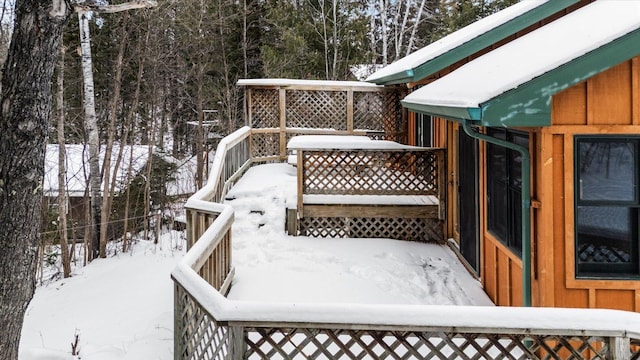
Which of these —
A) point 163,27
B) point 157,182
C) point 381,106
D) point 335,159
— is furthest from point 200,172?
point 335,159

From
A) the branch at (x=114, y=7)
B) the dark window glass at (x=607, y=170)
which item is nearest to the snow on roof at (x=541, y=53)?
the dark window glass at (x=607, y=170)

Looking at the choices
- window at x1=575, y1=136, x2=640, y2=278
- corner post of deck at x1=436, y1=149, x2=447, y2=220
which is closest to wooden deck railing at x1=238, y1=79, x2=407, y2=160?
corner post of deck at x1=436, y1=149, x2=447, y2=220

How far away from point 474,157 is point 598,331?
3868 millimetres

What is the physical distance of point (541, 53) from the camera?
4.59 metres

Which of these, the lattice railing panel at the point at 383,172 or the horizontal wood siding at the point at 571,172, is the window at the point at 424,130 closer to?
the lattice railing panel at the point at 383,172

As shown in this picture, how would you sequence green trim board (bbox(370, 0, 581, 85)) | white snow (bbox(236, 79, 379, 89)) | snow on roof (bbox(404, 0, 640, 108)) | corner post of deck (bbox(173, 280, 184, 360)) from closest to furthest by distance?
corner post of deck (bbox(173, 280, 184, 360))
snow on roof (bbox(404, 0, 640, 108))
green trim board (bbox(370, 0, 581, 85))
white snow (bbox(236, 79, 379, 89))

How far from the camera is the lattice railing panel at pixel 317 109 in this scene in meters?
14.3

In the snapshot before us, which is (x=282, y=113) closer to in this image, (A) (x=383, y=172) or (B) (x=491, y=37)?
(A) (x=383, y=172)

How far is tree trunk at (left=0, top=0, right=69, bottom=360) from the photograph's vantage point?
305cm

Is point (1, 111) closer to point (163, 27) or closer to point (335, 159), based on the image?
point (335, 159)

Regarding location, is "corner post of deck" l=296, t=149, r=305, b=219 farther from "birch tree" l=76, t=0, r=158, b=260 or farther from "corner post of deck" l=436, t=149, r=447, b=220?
"birch tree" l=76, t=0, r=158, b=260

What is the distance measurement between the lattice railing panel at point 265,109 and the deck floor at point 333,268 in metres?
4.68

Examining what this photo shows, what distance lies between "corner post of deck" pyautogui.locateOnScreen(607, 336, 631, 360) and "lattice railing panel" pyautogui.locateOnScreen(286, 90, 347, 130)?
11.7 meters

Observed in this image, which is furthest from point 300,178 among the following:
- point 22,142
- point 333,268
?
point 22,142
